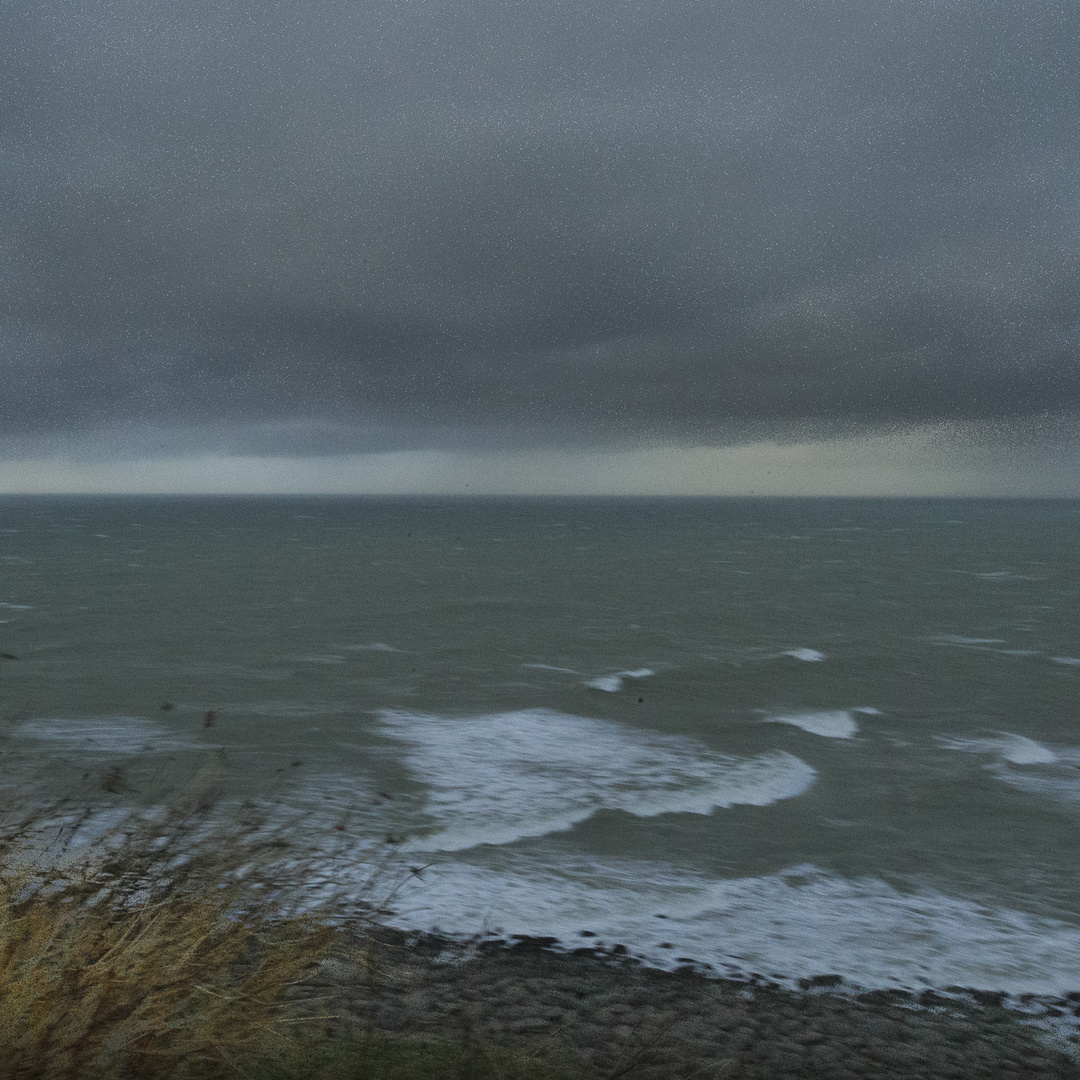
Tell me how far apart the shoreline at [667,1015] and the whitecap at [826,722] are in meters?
10.1

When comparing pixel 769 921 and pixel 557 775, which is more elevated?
pixel 769 921

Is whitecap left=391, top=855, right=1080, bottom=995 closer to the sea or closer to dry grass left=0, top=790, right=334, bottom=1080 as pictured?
the sea

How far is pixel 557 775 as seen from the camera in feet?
48.8

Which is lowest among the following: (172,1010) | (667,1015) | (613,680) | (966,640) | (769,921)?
(966,640)

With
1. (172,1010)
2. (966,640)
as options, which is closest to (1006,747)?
(966,640)

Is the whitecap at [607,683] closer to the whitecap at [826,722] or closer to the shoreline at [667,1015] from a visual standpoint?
the whitecap at [826,722]

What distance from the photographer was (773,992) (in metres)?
7.88

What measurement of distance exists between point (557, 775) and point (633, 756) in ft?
5.82

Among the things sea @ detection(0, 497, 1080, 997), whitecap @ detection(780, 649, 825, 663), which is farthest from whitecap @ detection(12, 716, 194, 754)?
whitecap @ detection(780, 649, 825, 663)

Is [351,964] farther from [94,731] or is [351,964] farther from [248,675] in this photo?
[248,675]

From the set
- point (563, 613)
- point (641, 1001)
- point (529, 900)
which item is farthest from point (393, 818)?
point (563, 613)

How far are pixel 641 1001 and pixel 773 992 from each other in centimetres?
116

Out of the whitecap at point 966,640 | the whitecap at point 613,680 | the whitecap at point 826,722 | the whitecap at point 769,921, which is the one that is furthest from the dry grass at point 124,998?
the whitecap at point 966,640

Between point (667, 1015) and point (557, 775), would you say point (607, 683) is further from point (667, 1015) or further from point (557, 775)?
point (667, 1015)
